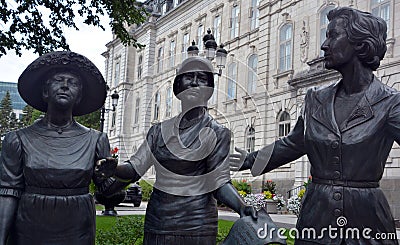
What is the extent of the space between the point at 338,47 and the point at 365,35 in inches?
6.5

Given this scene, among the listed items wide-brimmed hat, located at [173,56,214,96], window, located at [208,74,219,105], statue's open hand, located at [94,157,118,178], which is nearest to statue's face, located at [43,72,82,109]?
statue's open hand, located at [94,157,118,178]

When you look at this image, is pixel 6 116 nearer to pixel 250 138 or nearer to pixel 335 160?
pixel 250 138

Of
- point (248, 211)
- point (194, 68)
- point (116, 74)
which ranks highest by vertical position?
point (116, 74)

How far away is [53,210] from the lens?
116 inches

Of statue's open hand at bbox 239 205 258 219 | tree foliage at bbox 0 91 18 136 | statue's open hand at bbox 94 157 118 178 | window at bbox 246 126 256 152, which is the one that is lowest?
statue's open hand at bbox 239 205 258 219

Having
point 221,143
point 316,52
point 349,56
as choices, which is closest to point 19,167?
point 221,143

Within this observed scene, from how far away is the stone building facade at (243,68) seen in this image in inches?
144

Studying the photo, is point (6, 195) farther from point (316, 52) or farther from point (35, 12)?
point (316, 52)

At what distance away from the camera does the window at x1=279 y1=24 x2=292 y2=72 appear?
2244cm

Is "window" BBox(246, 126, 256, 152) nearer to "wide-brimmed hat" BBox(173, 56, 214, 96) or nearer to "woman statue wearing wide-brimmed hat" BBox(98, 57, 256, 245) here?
"woman statue wearing wide-brimmed hat" BBox(98, 57, 256, 245)

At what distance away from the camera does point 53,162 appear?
3.00m

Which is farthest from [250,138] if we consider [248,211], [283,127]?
[283,127]

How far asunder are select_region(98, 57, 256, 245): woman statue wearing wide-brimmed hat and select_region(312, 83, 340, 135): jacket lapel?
0.64 meters

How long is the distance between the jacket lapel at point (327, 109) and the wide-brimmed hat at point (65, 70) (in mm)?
1355
